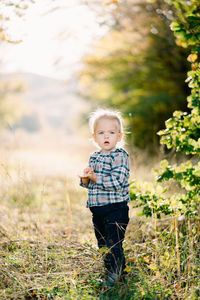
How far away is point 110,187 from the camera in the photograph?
2.70m

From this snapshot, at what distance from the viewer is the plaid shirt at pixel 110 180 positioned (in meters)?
2.71

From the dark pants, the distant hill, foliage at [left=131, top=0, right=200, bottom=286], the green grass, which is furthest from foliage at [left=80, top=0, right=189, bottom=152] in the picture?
the distant hill

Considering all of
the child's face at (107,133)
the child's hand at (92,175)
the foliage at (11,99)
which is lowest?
the child's hand at (92,175)

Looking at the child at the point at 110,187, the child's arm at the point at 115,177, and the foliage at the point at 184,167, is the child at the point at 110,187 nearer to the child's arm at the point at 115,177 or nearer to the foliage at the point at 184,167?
the child's arm at the point at 115,177

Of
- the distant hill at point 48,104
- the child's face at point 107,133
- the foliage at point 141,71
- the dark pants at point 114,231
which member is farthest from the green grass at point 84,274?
the distant hill at point 48,104

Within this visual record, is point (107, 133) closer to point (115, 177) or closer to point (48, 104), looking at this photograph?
point (115, 177)

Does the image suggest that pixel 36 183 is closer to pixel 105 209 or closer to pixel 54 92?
pixel 105 209

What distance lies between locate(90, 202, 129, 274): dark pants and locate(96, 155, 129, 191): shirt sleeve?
0.17 m

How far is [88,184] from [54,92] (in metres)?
129

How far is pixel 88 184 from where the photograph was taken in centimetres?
285

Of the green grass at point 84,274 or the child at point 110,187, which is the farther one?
the child at point 110,187

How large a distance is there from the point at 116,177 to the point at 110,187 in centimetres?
10

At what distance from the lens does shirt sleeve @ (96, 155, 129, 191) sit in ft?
8.86

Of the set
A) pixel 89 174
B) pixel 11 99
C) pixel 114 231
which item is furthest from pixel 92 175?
pixel 11 99
